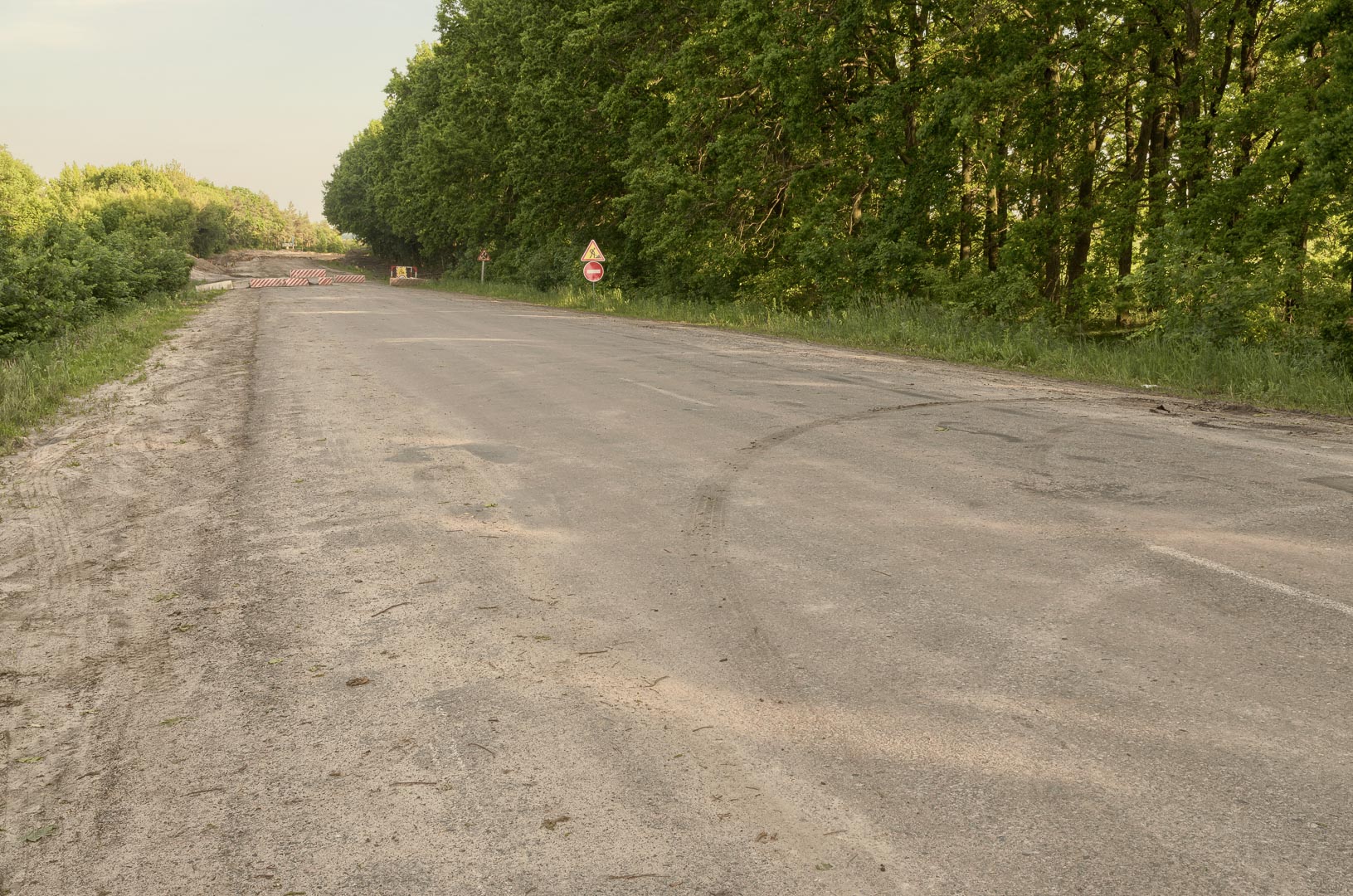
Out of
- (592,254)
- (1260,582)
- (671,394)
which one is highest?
(592,254)

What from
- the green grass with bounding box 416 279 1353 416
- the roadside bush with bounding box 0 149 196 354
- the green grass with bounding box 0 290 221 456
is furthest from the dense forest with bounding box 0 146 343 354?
the green grass with bounding box 416 279 1353 416

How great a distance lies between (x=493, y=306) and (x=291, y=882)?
31235 millimetres

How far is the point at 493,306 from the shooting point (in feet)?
108

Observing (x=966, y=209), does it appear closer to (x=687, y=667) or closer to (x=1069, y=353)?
(x=1069, y=353)

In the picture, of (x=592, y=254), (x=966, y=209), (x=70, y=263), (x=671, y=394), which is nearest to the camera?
(x=671, y=394)

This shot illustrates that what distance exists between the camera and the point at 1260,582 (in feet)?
16.1

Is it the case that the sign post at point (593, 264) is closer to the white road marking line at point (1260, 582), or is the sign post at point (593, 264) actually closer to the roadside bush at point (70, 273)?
the roadside bush at point (70, 273)

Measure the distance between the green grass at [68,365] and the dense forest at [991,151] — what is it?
51.0ft

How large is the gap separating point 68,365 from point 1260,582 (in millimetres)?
16563

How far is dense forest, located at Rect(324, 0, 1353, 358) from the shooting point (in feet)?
52.3

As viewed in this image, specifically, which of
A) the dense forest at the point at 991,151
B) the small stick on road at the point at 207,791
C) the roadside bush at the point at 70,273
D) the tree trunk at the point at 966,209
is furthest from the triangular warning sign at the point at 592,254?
the small stick on road at the point at 207,791

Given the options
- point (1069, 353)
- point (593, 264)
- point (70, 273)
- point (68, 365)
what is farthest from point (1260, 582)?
point (593, 264)

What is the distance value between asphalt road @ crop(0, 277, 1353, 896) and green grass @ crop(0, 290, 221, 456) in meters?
2.92

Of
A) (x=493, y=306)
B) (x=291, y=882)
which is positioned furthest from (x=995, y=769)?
(x=493, y=306)
